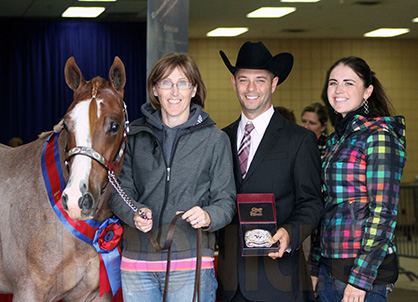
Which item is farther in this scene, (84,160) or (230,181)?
→ (230,181)

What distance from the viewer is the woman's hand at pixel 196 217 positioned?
84.4 inches

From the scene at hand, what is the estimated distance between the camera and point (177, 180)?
2287mm

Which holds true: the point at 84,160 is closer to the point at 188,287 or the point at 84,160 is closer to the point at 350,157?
the point at 188,287

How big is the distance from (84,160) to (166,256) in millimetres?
488

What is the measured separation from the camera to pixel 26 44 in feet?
31.7

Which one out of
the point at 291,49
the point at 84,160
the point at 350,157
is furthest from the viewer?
the point at 291,49

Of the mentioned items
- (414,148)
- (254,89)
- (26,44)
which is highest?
(26,44)

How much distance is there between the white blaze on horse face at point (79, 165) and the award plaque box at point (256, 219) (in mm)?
632

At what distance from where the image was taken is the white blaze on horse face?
2.04 m

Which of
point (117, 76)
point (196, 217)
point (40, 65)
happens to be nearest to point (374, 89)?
point (196, 217)

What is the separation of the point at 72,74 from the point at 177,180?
0.61 metres

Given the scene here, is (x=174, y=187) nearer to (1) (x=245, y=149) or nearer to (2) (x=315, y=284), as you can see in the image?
(1) (x=245, y=149)

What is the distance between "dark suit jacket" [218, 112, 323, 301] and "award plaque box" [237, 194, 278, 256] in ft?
0.39

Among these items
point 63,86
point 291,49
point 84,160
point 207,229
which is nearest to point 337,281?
point 207,229
